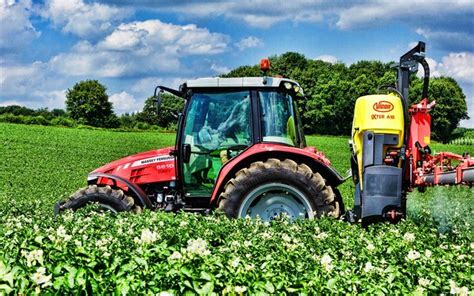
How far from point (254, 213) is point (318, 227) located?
5.02 feet

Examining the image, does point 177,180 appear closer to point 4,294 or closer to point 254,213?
point 254,213

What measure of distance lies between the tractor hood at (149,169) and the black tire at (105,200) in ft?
2.29

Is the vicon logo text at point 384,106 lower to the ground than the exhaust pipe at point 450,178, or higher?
higher

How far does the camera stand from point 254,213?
897 centimetres

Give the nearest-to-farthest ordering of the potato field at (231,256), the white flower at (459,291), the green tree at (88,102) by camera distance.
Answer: the potato field at (231,256) < the white flower at (459,291) < the green tree at (88,102)

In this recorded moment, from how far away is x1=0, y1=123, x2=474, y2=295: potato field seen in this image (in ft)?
13.4

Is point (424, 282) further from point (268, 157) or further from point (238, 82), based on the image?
point (238, 82)

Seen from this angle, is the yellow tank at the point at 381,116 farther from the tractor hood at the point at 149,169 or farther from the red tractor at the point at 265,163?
the tractor hood at the point at 149,169

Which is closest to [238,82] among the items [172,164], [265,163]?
[265,163]

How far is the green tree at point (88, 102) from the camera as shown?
9175cm

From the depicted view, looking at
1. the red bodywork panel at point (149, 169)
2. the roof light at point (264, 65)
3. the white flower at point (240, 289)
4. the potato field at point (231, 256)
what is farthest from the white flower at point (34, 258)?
the roof light at point (264, 65)

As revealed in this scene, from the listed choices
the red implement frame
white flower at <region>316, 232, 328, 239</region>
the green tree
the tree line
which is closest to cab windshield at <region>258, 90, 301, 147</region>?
the red implement frame

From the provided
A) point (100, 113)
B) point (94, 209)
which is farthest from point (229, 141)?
point (100, 113)

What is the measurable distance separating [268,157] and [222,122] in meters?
0.85
